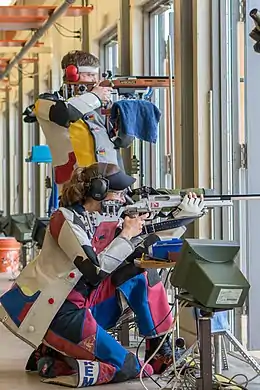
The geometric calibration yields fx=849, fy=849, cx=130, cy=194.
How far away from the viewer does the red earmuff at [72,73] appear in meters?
4.64

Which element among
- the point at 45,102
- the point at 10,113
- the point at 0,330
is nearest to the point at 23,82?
the point at 10,113

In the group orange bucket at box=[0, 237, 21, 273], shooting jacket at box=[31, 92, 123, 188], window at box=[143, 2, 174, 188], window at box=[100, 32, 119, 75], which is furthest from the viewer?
orange bucket at box=[0, 237, 21, 273]

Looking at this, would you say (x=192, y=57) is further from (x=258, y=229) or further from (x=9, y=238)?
(x=9, y=238)

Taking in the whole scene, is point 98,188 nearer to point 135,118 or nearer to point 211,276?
point 211,276

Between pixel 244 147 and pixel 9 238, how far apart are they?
5.68 metres

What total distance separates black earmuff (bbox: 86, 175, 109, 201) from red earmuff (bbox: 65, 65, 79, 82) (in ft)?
3.41

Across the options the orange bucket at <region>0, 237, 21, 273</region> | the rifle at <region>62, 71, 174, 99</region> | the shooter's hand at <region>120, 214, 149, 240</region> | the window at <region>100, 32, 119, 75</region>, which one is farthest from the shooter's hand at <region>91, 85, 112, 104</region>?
the orange bucket at <region>0, 237, 21, 273</region>

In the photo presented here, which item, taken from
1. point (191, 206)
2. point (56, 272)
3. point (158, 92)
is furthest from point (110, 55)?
point (56, 272)

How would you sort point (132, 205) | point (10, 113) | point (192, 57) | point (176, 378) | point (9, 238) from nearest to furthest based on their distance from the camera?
point (176, 378), point (132, 205), point (192, 57), point (9, 238), point (10, 113)

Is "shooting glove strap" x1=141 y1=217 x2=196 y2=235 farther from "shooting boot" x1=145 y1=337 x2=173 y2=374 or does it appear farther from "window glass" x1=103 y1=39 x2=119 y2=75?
"window glass" x1=103 y1=39 x2=119 y2=75

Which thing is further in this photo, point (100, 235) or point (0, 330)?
point (0, 330)

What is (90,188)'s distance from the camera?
3.80 m

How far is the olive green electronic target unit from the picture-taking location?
296 centimetres

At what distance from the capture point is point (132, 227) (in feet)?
12.4
